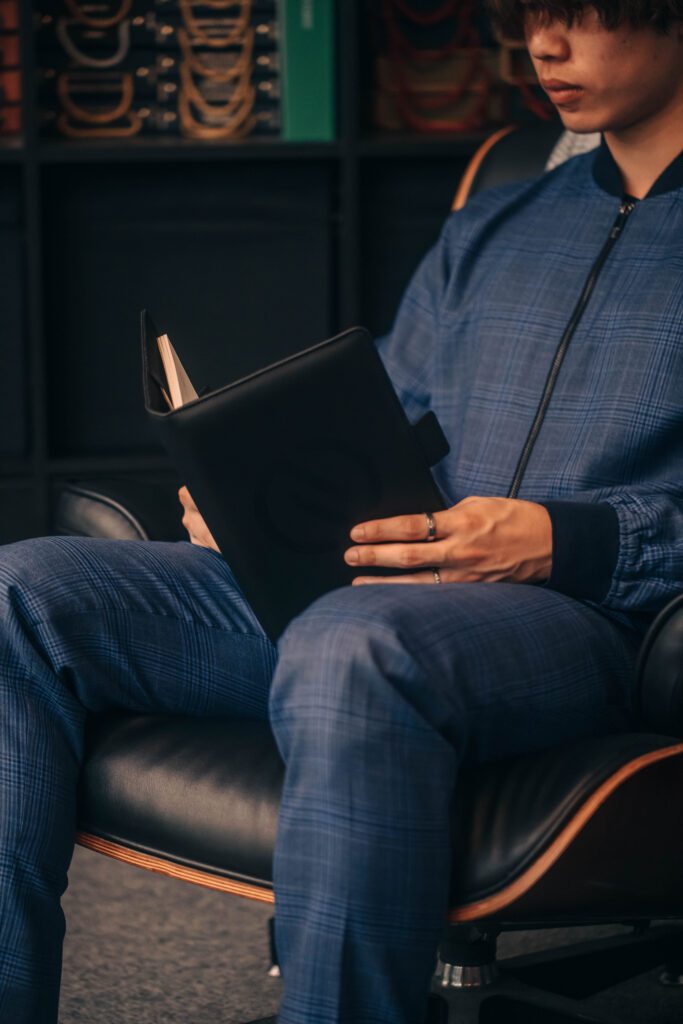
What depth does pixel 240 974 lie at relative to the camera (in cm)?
160

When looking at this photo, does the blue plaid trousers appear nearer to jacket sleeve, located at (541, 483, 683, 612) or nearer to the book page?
jacket sleeve, located at (541, 483, 683, 612)

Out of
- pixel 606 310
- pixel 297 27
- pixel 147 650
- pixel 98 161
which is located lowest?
pixel 147 650

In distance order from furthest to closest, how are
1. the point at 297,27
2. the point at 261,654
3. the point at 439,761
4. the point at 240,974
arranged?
the point at 297,27
the point at 240,974
the point at 261,654
the point at 439,761

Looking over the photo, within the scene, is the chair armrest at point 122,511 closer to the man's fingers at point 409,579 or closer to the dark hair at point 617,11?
the man's fingers at point 409,579

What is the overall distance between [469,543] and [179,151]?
1.29m

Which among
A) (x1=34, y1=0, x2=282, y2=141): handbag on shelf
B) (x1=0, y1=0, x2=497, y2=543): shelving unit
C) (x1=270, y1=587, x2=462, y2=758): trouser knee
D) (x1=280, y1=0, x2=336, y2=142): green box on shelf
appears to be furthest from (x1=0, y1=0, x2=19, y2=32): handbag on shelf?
(x1=270, y1=587, x2=462, y2=758): trouser knee

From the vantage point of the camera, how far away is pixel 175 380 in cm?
116

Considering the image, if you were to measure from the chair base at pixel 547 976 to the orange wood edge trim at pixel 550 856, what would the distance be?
25 centimetres

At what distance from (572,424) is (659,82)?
1.05 feet

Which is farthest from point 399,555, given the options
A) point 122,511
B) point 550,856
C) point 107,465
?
point 107,465

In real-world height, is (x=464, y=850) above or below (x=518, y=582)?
below

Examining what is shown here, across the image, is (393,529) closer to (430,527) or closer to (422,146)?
(430,527)

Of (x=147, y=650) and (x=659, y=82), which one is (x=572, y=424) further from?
(x=147, y=650)

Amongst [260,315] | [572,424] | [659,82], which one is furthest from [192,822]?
[260,315]
